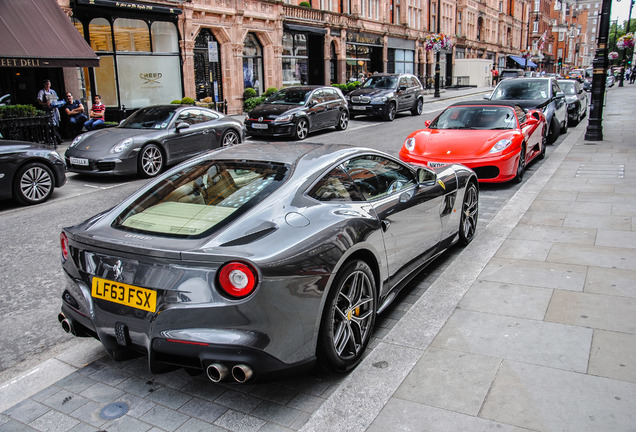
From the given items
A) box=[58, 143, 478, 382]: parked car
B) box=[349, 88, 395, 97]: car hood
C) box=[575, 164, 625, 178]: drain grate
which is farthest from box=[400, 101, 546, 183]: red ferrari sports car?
box=[349, 88, 395, 97]: car hood

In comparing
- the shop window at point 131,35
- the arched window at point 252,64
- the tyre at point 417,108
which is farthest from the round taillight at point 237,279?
the arched window at point 252,64

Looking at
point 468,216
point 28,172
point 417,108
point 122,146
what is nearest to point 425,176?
point 468,216

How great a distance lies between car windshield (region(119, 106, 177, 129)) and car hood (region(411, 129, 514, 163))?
5728mm

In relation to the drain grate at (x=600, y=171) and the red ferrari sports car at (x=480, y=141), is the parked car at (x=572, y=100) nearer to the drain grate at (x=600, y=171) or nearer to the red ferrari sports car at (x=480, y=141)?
the drain grate at (x=600, y=171)

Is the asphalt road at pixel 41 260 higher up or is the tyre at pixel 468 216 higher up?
the tyre at pixel 468 216

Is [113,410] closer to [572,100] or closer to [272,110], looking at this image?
[272,110]

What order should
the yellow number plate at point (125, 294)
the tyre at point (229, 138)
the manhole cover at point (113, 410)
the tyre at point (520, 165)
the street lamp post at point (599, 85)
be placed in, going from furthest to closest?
the street lamp post at point (599, 85) → the tyre at point (229, 138) → the tyre at point (520, 165) → the manhole cover at point (113, 410) → the yellow number plate at point (125, 294)

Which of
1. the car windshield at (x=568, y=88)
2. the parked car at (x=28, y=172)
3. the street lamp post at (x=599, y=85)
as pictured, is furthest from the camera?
the car windshield at (x=568, y=88)

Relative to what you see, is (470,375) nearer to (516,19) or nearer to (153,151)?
(153,151)

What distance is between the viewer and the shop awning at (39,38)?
14938mm

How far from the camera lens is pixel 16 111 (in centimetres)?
1371

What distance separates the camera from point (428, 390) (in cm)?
317

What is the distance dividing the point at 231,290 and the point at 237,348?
304 millimetres

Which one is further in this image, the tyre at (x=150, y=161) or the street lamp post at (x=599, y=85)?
the street lamp post at (x=599, y=85)
